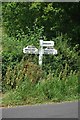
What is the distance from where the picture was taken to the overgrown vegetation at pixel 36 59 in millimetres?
10930

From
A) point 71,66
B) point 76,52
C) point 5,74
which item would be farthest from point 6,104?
point 76,52

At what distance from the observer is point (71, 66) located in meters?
13.6

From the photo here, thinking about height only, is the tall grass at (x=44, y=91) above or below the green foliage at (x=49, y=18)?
below

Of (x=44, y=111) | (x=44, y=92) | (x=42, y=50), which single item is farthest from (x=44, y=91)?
(x=42, y=50)

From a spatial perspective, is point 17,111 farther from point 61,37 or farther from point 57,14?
point 57,14

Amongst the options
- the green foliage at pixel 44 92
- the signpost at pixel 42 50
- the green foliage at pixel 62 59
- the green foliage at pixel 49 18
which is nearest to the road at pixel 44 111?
the green foliage at pixel 44 92

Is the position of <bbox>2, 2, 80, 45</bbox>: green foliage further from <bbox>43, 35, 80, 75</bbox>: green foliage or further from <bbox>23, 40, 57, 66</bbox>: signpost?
<bbox>23, 40, 57, 66</bbox>: signpost

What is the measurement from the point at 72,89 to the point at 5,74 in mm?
2175

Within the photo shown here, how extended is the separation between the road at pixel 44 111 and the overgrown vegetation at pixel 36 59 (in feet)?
2.19

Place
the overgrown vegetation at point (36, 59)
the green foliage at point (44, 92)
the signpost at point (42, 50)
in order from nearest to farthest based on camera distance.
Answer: the green foliage at point (44, 92)
the overgrown vegetation at point (36, 59)
the signpost at point (42, 50)

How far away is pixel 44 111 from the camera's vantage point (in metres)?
8.96

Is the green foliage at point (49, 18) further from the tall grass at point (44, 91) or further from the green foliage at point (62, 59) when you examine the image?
the tall grass at point (44, 91)

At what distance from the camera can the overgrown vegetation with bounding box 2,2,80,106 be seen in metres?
10.9

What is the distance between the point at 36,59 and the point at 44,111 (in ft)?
13.5
